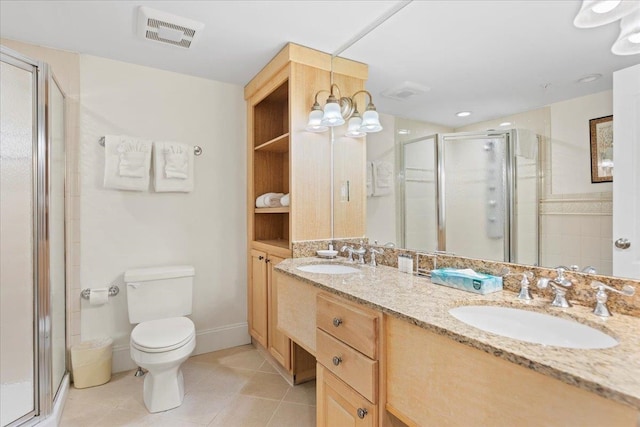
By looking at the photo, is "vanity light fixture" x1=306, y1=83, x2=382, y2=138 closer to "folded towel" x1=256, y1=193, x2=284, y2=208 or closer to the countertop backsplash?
"folded towel" x1=256, y1=193, x2=284, y2=208

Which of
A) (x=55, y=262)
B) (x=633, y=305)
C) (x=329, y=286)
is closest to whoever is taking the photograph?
(x=633, y=305)

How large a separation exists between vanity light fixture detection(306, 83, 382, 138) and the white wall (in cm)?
97

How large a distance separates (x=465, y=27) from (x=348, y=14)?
24.7 inches

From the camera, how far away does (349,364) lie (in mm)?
1218

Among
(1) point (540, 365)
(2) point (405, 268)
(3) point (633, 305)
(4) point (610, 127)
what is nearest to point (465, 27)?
(4) point (610, 127)

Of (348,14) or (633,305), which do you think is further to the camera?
(348,14)

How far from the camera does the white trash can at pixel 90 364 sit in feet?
6.87

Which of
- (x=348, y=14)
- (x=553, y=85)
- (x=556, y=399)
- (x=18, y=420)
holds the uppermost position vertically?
(x=348, y=14)

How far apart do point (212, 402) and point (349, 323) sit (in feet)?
4.15

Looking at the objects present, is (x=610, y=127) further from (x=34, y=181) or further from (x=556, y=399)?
(x=34, y=181)

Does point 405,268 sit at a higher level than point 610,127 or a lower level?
lower

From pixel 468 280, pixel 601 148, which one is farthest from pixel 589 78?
pixel 468 280

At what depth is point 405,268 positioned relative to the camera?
1.69 m

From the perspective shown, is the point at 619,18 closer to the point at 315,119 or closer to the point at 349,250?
the point at 315,119
